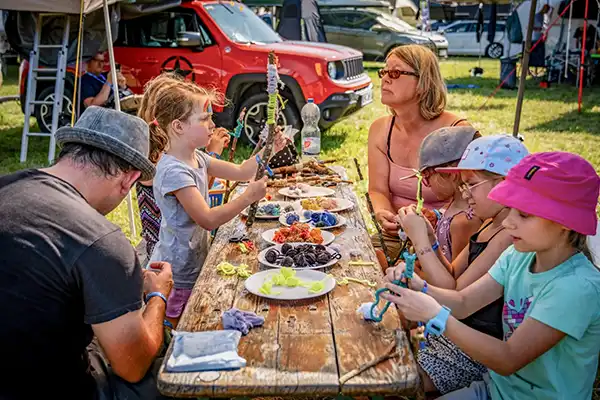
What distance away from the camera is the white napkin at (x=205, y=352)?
1928mm

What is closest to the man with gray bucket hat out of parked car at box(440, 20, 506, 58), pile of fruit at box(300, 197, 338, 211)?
pile of fruit at box(300, 197, 338, 211)

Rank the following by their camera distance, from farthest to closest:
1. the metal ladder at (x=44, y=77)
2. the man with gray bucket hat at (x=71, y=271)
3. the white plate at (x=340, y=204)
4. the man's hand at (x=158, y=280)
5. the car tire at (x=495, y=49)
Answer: the car tire at (x=495, y=49) → the metal ladder at (x=44, y=77) → the white plate at (x=340, y=204) → the man's hand at (x=158, y=280) → the man with gray bucket hat at (x=71, y=271)

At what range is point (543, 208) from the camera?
81.5 inches

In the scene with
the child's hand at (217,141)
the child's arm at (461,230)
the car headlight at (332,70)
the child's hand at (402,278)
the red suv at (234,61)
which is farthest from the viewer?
the car headlight at (332,70)

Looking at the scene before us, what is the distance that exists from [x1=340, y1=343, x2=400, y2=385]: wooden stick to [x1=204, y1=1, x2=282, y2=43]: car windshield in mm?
8068

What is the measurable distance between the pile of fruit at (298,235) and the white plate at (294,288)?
1.48 feet

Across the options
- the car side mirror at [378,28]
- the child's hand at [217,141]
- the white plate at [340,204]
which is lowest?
the white plate at [340,204]

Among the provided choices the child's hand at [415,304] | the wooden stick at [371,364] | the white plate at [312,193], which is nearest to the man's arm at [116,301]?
the wooden stick at [371,364]

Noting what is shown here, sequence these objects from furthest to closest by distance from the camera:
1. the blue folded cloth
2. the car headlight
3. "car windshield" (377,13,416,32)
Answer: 1. "car windshield" (377,13,416,32)
2. the car headlight
3. the blue folded cloth

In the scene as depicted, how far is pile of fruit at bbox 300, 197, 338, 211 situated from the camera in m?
3.74

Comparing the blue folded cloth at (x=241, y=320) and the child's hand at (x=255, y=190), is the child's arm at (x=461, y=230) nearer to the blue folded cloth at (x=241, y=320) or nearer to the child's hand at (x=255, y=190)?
the child's hand at (x=255, y=190)

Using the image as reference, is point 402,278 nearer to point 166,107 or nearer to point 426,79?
point 166,107

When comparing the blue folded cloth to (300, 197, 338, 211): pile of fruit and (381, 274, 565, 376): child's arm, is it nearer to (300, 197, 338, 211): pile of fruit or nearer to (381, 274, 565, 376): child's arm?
(381, 274, 565, 376): child's arm

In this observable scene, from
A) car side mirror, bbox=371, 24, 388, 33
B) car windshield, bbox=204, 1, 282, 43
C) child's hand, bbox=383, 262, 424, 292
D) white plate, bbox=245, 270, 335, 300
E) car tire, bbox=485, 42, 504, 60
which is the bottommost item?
white plate, bbox=245, 270, 335, 300
